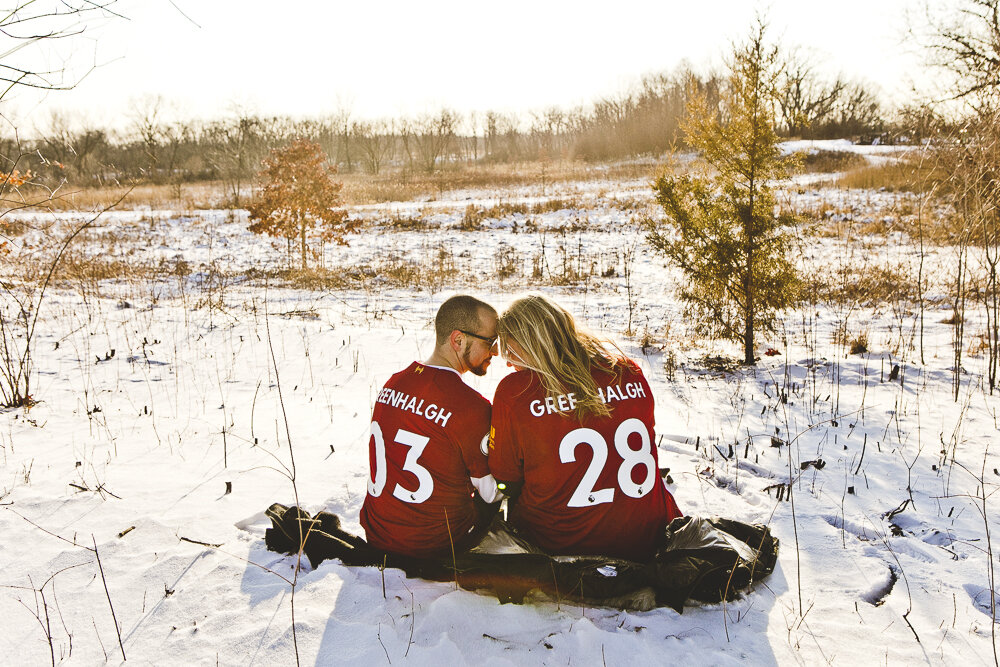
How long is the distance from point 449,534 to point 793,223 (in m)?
5.82

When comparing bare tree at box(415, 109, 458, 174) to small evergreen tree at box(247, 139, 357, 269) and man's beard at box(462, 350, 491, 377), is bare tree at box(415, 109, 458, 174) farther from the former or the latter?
man's beard at box(462, 350, 491, 377)

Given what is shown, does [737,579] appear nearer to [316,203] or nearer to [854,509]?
[854,509]

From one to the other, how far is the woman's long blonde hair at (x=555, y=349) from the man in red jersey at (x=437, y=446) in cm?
19

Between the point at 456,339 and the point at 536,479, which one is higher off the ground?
the point at 456,339

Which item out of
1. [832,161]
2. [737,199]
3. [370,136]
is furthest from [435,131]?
[737,199]

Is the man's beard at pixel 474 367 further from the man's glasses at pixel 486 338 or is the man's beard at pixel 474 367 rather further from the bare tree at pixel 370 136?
the bare tree at pixel 370 136

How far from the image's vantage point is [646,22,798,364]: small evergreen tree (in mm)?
6594

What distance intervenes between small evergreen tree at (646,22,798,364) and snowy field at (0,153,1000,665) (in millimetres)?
1065

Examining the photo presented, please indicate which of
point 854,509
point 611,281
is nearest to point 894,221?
point 611,281

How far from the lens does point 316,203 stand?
14.1 meters

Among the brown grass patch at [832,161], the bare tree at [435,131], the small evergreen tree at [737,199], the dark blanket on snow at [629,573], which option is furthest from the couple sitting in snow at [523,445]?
the bare tree at [435,131]

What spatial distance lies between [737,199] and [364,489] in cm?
545

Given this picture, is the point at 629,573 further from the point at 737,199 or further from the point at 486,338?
the point at 737,199

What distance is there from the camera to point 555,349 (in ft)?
9.62
